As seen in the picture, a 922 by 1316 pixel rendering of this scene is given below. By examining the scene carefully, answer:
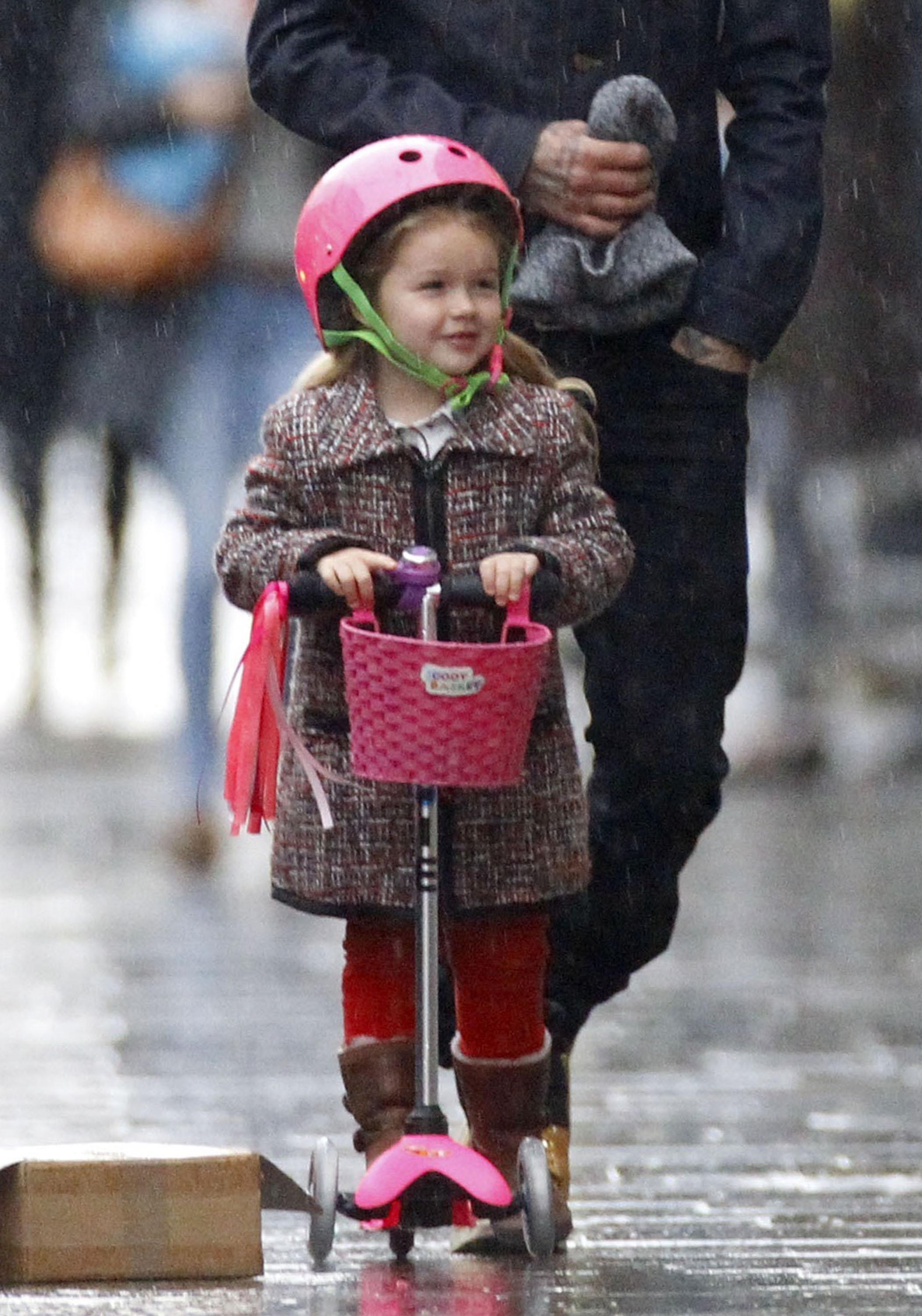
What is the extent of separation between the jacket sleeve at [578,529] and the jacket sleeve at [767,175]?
1.24 ft

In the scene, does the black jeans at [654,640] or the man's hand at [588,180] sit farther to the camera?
the black jeans at [654,640]

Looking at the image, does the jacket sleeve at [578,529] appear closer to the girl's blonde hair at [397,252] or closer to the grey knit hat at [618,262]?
the girl's blonde hair at [397,252]

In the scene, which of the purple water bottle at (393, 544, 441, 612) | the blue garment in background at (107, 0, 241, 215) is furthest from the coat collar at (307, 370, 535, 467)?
the blue garment in background at (107, 0, 241, 215)

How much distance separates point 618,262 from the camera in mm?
4473

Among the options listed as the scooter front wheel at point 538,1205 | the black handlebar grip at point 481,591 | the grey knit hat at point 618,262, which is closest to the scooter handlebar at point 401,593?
the black handlebar grip at point 481,591

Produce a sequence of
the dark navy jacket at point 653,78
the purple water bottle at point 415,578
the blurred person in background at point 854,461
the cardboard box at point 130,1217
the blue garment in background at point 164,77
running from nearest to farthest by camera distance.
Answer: the cardboard box at point 130,1217
the purple water bottle at point 415,578
the dark navy jacket at point 653,78
the blue garment in background at point 164,77
the blurred person in background at point 854,461

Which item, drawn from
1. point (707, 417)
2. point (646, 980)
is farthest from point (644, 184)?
point (646, 980)

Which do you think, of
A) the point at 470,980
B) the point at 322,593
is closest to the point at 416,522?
the point at 322,593

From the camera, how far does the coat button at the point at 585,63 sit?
15.2 ft

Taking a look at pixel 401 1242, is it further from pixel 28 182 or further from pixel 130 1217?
pixel 28 182

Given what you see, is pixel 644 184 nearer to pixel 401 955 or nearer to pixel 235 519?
pixel 235 519

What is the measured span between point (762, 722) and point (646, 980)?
6571 mm

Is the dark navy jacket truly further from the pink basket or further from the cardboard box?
the cardboard box

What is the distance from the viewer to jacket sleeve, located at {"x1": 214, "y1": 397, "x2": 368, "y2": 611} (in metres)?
4.09
